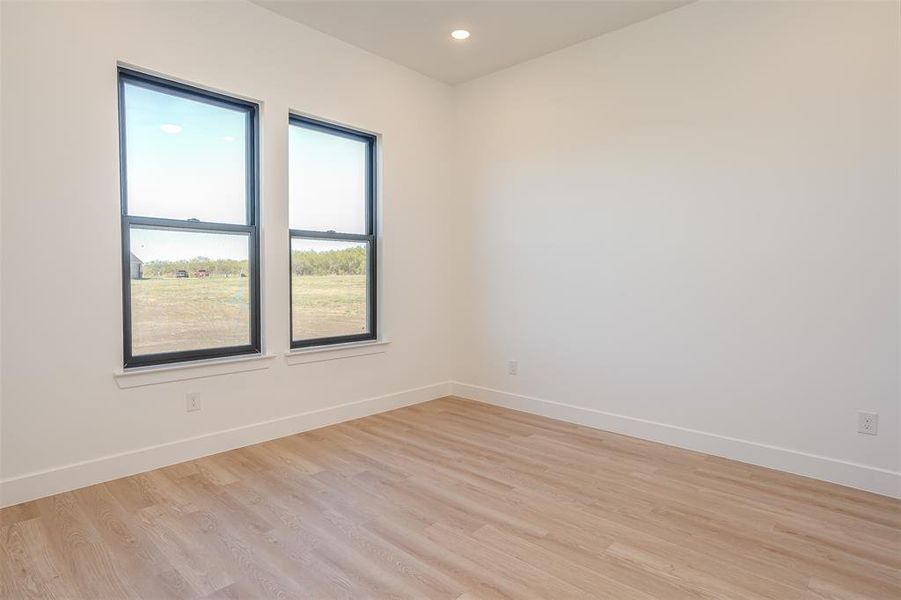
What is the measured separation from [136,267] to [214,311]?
1.79ft

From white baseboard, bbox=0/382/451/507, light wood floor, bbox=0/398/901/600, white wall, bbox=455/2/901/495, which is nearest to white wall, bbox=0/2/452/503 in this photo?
white baseboard, bbox=0/382/451/507

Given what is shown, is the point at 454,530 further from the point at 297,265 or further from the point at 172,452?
the point at 297,265

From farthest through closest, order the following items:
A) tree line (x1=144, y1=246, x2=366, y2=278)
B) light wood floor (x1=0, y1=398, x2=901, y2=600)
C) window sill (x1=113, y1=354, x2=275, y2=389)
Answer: tree line (x1=144, y1=246, x2=366, y2=278) < window sill (x1=113, y1=354, x2=275, y2=389) < light wood floor (x1=0, y1=398, x2=901, y2=600)

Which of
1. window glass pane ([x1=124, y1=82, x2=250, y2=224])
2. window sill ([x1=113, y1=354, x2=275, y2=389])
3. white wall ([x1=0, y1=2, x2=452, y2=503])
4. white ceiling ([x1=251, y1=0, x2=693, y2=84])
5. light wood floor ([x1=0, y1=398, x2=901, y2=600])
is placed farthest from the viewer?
white ceiling ([x1=251, y1=0, x2=693, y2=84])

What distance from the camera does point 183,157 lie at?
329 centimetres

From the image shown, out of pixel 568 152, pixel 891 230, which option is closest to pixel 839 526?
pixel 891 230

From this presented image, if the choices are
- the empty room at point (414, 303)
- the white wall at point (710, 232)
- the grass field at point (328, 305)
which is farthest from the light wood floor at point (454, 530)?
the grass field at point (328, 305)

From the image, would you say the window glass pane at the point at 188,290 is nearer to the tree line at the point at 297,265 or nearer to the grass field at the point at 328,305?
the tree line at the point at 297,265

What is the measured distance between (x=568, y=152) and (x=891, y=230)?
2.14 meters

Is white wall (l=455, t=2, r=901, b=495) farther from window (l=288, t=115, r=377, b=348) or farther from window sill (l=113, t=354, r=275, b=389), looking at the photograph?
window sill (l=113, t=354, r=275, b=389)

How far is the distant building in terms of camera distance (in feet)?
10.1

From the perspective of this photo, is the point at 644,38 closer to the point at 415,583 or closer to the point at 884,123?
the point at 884,123

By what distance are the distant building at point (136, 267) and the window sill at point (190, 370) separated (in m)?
0.56

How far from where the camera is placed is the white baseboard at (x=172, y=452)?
2639 mm
